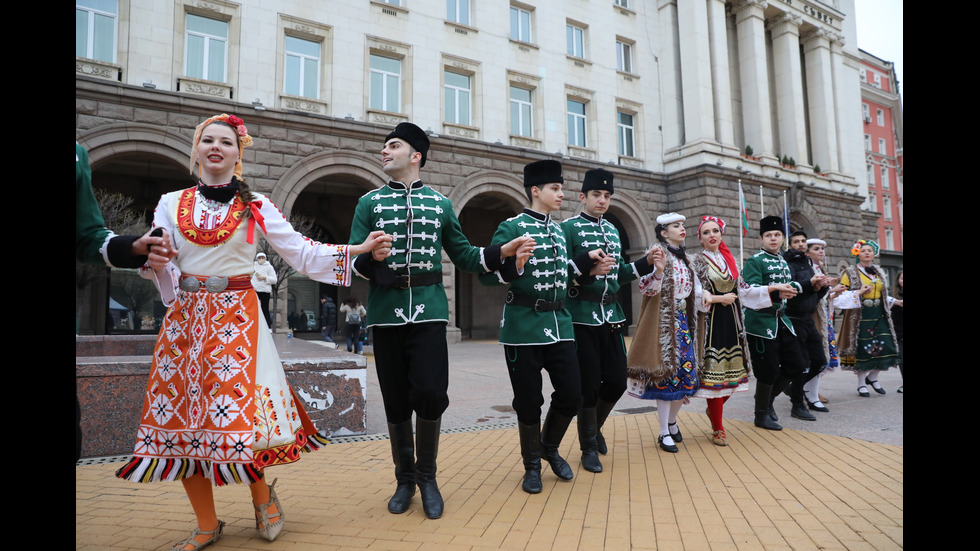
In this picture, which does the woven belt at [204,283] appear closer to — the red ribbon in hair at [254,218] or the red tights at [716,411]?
the red ribbon in hair at [254,218]

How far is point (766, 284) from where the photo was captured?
21.2 feet

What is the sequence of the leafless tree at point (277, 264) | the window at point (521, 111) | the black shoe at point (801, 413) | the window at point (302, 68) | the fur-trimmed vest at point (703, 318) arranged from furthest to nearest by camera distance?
the window at point (521, 111) < the window at point (302, 68) < the leafless tree at point (277, 264) < the black shoe at point (801, 413) < the fur-trimmed vest at point (703, 318)

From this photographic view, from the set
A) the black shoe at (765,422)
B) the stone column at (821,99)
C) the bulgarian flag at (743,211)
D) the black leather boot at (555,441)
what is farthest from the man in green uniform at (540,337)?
the stone column at (821,99)

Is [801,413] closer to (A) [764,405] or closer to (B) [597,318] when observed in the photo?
(A) [764,405]

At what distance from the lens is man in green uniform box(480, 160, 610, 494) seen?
4211 mm

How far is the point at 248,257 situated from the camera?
3256mm

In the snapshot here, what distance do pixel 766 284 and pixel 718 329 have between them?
1117 millimetres

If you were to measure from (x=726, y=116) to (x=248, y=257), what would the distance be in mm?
24722

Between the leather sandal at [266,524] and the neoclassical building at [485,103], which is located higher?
the neoclassical building at [485,103]

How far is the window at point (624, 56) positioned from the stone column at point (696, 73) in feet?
7.05

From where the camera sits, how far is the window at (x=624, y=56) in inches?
955
